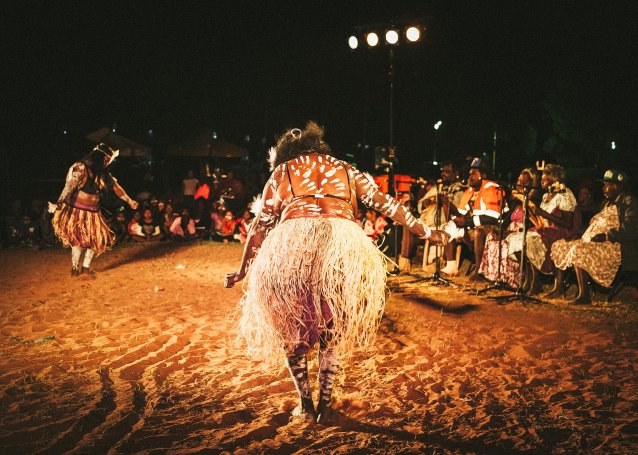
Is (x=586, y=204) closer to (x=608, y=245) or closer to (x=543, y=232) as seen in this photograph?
(x=543, y=232)

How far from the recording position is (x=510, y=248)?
7.65 metres

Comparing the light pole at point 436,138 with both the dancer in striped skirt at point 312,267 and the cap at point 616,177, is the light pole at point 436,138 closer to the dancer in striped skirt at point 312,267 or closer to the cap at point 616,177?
the cap at point 616,177

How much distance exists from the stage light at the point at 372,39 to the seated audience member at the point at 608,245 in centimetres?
449

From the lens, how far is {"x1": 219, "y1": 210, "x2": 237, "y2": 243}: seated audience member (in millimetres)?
13422

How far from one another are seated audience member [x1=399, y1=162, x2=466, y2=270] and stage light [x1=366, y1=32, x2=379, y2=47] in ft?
7.91

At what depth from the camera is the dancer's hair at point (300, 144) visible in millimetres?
3805

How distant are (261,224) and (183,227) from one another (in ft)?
33.9

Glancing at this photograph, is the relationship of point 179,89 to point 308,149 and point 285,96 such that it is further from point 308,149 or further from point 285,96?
point 308,149

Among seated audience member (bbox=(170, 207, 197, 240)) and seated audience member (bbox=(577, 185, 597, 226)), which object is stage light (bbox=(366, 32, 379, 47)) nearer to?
seated audience member (bbox=(577, 185, 597, 226))

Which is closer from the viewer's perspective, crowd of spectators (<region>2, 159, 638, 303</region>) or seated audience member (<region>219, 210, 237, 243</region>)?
A: crowd of spectators (<region>2, 159, 638, 303</region>)

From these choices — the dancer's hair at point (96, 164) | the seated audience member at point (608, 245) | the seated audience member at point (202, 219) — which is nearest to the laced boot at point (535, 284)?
the seated audience member at point (608, 245)

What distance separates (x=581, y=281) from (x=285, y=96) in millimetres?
23585

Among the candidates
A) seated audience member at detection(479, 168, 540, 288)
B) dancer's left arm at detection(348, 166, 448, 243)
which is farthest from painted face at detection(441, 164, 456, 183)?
dancer's left arm at detection(348, 166, 448, 243)

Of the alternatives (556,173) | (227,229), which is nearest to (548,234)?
(556,173)
